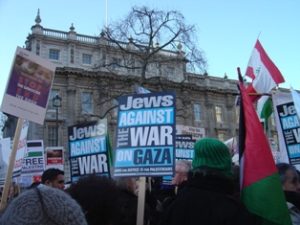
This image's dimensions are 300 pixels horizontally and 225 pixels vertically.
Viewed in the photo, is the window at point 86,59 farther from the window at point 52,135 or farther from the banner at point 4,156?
the banner at point 4,156

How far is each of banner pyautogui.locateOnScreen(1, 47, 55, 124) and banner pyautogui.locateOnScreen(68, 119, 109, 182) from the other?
1.53m

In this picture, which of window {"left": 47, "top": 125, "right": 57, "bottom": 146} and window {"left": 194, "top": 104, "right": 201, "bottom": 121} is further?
window {"left": 194, "top": 104, "right": 201, "bottom": 121}

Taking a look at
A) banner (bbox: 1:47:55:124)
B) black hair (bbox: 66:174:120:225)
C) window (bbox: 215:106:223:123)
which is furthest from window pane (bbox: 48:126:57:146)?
black hair (bbox: 66:174:120:225)

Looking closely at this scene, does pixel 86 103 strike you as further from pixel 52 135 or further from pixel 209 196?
pixel 209 196

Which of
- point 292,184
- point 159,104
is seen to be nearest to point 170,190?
point 159,104

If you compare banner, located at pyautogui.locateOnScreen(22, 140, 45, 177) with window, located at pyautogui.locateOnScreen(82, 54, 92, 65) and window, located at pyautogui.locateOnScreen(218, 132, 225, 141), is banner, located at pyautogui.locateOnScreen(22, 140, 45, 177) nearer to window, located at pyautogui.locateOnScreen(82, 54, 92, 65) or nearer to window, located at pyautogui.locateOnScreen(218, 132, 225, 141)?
window, located at pyautogui.locateOnScreen(82, 54, 92, 65)

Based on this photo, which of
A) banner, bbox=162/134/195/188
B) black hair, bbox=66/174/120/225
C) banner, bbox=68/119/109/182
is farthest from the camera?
banner, bbox=162/134/195/188

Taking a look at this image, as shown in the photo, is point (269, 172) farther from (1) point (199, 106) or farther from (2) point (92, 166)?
(1) point (199, 106)

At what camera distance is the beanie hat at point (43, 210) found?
1365 millimetres

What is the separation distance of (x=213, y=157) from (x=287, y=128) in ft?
16.9

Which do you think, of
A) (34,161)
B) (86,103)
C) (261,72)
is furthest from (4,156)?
(86,103)

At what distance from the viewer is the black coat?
8.09 ft

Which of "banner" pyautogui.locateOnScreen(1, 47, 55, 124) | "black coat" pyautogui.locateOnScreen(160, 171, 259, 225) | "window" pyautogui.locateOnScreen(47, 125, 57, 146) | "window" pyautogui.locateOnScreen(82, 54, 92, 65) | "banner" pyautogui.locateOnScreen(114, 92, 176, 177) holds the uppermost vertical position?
"window" pyautogui.locateOnScreen(82, 54, 92, 65)

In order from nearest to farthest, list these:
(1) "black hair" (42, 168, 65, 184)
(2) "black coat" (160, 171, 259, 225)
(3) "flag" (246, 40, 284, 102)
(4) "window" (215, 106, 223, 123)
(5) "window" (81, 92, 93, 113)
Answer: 1. (2) "black coat" (160, 171, 259, 225)
2. (1) "black hair" (42, 168, 65, 184)
3. (3) "flag" (246, 40, 284, 102)
4. (5) "window" (81, 92, 93, 113)
5. (4) "window" (215, 106, 223, 123)
